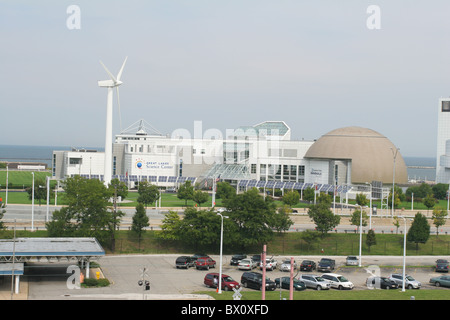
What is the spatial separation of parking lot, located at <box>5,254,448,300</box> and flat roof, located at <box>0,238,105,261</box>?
1781mm

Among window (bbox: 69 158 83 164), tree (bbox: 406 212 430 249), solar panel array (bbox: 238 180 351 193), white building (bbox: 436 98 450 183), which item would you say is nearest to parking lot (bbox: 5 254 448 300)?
tree (bbox: 406 212 430 249)

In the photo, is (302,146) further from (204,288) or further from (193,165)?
(204,288)

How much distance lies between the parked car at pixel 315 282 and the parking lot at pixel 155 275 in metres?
2.42

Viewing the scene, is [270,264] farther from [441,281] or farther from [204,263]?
[441,281]

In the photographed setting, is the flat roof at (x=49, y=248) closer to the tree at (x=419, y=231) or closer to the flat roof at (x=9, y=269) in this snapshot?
the flat roof at (x=9, y=269)

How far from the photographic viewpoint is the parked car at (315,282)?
121ft

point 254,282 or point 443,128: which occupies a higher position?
point 443,128

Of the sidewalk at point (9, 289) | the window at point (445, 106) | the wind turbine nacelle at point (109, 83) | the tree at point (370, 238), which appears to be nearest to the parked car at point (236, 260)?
the tree at point (370, 238)

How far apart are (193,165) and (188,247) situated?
6246cm

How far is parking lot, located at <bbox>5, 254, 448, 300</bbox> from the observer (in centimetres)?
3363

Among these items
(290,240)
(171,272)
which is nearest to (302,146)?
(290,240)

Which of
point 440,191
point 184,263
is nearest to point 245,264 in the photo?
point 184,263

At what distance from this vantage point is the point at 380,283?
38125 mm

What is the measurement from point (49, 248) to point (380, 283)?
22.6 meters
